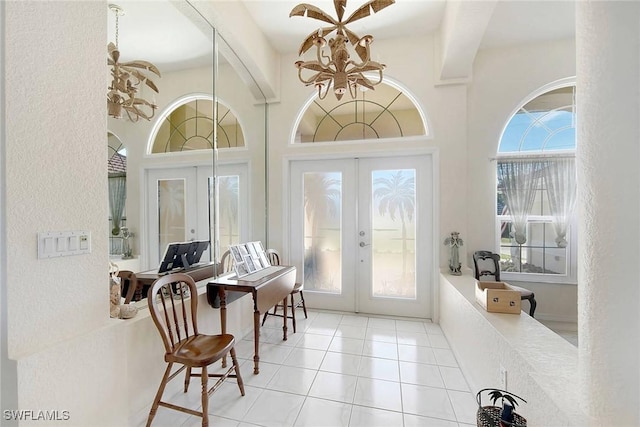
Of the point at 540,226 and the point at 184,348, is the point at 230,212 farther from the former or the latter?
the point at 540,226

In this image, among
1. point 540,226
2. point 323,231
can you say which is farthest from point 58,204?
point 540,226

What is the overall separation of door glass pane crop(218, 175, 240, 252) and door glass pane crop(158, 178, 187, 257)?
0.67m

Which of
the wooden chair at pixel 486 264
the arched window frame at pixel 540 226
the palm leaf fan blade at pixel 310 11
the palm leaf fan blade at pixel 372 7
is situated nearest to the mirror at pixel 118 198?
the palm leaf fan blade at pixel 310 11

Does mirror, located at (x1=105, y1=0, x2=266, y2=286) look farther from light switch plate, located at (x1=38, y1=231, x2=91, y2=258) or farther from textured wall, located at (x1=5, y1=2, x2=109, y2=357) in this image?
light switch plate, located at (x1=38, y1=231, x2=91, y2=258)

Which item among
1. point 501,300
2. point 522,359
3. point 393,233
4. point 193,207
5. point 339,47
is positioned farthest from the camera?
point 393,233

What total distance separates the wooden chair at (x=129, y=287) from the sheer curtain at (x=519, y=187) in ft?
13.0

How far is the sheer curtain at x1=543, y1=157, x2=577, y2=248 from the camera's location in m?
3.25

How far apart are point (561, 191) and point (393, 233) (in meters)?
2.04

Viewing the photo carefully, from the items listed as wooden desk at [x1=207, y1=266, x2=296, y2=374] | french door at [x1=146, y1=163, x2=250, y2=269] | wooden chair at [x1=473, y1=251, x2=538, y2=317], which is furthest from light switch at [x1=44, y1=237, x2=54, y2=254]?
wooden chair at [x1=473, y1=251, x2=538, y2=317]

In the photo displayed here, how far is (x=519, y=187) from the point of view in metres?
3.38

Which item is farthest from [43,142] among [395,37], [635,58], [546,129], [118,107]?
[546,129]

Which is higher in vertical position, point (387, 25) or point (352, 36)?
point (387, 25)

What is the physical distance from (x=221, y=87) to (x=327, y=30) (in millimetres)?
1417

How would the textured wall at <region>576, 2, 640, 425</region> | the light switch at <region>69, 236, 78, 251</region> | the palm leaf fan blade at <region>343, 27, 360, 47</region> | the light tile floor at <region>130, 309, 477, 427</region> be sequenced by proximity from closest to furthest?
the textured wall at <region>576, 2, 640, 425</region> → the light switch at <region>69, 236, 78, 251</region> → the light tile floor at <region>130, 309, 477, 427</region> → the palm leaf fan blade at <region>343, 27, 360, 47</region>
